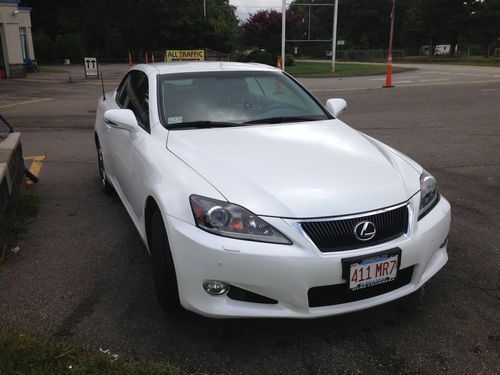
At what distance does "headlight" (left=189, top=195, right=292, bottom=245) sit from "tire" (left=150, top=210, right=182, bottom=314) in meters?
0.32

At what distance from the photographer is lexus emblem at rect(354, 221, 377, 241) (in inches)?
97.6

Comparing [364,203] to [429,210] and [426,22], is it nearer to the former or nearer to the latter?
[429,210]

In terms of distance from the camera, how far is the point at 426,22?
61906mm

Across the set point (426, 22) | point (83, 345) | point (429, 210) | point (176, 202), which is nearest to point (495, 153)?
point (429, 210)

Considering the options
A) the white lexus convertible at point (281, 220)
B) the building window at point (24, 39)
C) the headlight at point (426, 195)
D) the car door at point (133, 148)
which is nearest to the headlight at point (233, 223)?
the white lexus convertible at point (281, 220)

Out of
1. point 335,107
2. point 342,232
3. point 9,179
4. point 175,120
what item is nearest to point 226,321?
point 342,232

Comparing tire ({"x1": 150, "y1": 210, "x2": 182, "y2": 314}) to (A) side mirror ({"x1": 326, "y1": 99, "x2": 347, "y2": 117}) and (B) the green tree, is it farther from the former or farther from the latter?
(B) the green tree

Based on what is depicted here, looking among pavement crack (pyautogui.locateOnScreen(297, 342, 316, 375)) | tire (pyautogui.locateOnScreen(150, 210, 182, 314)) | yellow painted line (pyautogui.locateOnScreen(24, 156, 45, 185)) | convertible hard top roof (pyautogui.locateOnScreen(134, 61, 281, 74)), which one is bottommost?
yellow painted line (pyautogui.locateOnScreen(24, 156, 45, 185))

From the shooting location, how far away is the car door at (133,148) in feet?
11.2

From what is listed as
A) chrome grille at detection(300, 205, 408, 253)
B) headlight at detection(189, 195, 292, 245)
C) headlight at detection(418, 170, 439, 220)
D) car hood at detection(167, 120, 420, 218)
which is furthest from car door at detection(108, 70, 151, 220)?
headlight at detection(418, 170, 439, 220)

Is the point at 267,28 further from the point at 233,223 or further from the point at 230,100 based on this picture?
the point at 233,223

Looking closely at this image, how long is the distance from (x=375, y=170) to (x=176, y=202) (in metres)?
1.21

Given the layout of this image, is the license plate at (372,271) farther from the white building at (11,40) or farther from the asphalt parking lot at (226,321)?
the white building at (11,40)

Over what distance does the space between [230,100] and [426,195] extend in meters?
1.75
